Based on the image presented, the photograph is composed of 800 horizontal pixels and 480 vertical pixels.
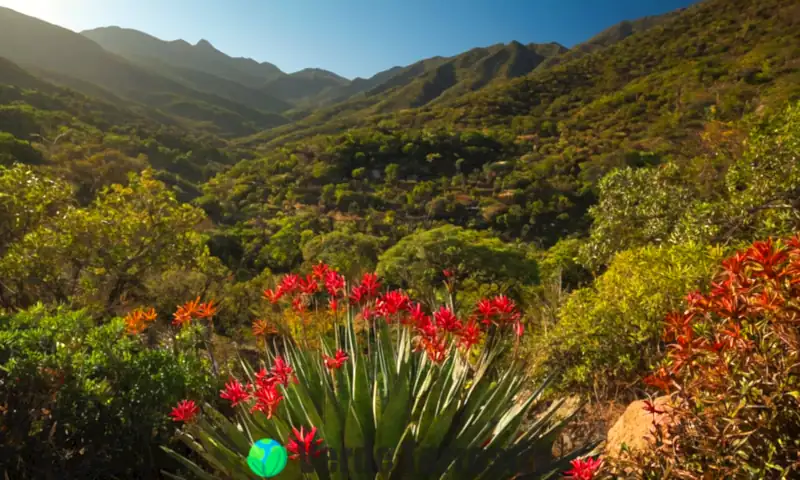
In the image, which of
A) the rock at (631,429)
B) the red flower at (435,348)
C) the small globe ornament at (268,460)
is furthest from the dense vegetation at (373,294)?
the rock at (631,429)

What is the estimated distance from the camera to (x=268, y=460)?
2.05m

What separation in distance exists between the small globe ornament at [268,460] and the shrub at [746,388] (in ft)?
5.38

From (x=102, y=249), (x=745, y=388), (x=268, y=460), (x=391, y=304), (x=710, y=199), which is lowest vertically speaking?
(x=102, y=249)

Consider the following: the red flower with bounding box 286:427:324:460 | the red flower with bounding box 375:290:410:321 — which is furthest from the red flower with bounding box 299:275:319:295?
the red flower with bounding box 286:427:324:460

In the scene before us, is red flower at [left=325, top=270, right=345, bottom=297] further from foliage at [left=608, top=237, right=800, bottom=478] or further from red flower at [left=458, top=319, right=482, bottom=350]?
foliage at [left=608, top=237, right=800, bottom=478]

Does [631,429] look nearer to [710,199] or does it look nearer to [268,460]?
[268,460]

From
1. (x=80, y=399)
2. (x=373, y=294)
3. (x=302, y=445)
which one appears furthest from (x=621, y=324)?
(x=80, y=399)

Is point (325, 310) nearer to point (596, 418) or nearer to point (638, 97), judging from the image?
point (596, 418)

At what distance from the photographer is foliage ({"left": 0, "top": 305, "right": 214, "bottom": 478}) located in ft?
8.02

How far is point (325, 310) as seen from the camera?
25.2 ft

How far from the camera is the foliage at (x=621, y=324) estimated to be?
4.07m

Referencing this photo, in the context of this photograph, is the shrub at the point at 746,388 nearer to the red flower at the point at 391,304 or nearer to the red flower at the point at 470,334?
the red flower at the point at 470,334

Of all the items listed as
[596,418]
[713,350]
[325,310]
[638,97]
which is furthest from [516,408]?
[638,97]

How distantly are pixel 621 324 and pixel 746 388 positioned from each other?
2.89 meters
